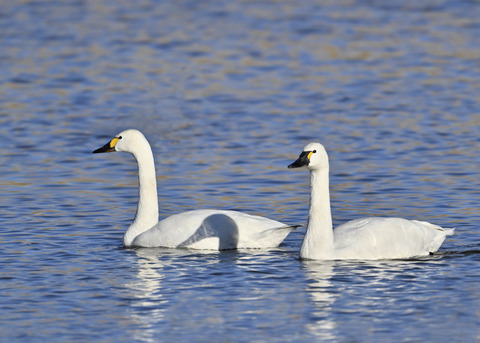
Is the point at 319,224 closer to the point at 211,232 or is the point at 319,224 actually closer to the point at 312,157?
the point at 312,157

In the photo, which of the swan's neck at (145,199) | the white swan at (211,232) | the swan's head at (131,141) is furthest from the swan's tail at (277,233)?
the swan's head at (131,141)

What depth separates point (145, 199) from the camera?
45.5 ft


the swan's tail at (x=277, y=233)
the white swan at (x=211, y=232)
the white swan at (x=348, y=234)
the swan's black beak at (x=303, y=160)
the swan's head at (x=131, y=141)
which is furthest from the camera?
the swan's head at (x=131, y=141)

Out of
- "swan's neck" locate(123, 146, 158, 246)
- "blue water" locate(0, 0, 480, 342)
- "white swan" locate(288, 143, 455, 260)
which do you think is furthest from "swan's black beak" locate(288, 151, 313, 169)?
"swan's neck" locate(123, 146, 158, 246)

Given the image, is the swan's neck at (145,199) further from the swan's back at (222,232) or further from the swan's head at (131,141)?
the swan's back at (222,232)

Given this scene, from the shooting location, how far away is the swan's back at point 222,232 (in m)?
12.9

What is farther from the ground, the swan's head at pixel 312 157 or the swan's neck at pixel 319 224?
the swan's head at pixel 312 157

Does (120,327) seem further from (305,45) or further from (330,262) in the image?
(305,45)

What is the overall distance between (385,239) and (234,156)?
20.2 ft

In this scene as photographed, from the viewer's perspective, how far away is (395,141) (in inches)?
746

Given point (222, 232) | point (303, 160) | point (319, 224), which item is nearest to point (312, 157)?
point (303, 160)

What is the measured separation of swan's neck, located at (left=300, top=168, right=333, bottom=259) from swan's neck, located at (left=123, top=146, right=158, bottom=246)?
2.16 metres

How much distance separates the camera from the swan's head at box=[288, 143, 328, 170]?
12164 mm

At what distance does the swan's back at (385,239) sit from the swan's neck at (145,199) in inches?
93.6
